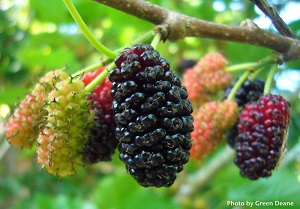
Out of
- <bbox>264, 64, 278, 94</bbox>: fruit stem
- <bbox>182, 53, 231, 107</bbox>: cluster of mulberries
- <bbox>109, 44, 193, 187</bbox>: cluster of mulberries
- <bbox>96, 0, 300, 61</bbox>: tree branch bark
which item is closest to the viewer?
<bbox>109, 44, 193, 187</bbox>: cluster of mulberries

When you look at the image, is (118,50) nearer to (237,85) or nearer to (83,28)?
(83,28)

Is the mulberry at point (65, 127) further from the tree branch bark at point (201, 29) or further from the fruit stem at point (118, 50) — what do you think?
the tree branch bark at point (201, 29)

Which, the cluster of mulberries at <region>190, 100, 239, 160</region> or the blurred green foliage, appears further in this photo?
the blurred green foliage

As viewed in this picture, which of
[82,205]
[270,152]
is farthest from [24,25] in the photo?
[270,152]

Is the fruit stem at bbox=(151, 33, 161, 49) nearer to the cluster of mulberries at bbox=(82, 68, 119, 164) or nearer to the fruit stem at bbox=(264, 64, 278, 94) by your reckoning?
the cluster of mulberries at bbox=(82, 68, 119, 164)

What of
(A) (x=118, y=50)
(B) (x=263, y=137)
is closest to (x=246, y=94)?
(B) (x=263, y=137)

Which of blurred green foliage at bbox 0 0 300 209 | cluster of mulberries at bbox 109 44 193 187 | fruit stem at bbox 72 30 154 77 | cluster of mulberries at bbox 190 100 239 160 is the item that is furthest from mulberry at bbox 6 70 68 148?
blurred green foliage at bbox 0 0 300 209
